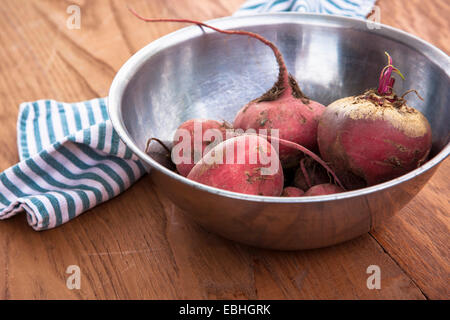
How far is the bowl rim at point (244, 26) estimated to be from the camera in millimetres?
428

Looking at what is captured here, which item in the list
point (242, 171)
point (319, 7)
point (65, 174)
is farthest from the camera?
point (319, 7)

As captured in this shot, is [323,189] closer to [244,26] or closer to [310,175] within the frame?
[310,175]

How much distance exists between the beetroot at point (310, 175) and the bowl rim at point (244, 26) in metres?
0.14

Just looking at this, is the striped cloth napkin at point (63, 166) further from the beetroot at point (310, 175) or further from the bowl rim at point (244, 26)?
the beetroot at point (310, 175)

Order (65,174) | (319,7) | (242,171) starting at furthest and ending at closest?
1. (319,7)
2. (65,174)
3. (242,171)

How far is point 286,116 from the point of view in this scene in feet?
2.03

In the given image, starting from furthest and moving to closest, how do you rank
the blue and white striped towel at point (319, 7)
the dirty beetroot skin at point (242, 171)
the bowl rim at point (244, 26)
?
1. the blue and white striped towel at point (319, 7)
2. the dirty beetroot skin at point (242, 171)
3. the bowl rim at point (244, 26)

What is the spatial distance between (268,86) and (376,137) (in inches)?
11.2

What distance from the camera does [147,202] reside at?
664 mm

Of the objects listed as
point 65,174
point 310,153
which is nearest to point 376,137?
point 310,153

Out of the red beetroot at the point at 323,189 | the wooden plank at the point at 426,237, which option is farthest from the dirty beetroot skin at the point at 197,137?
the wooden plank at the point at 426,237
